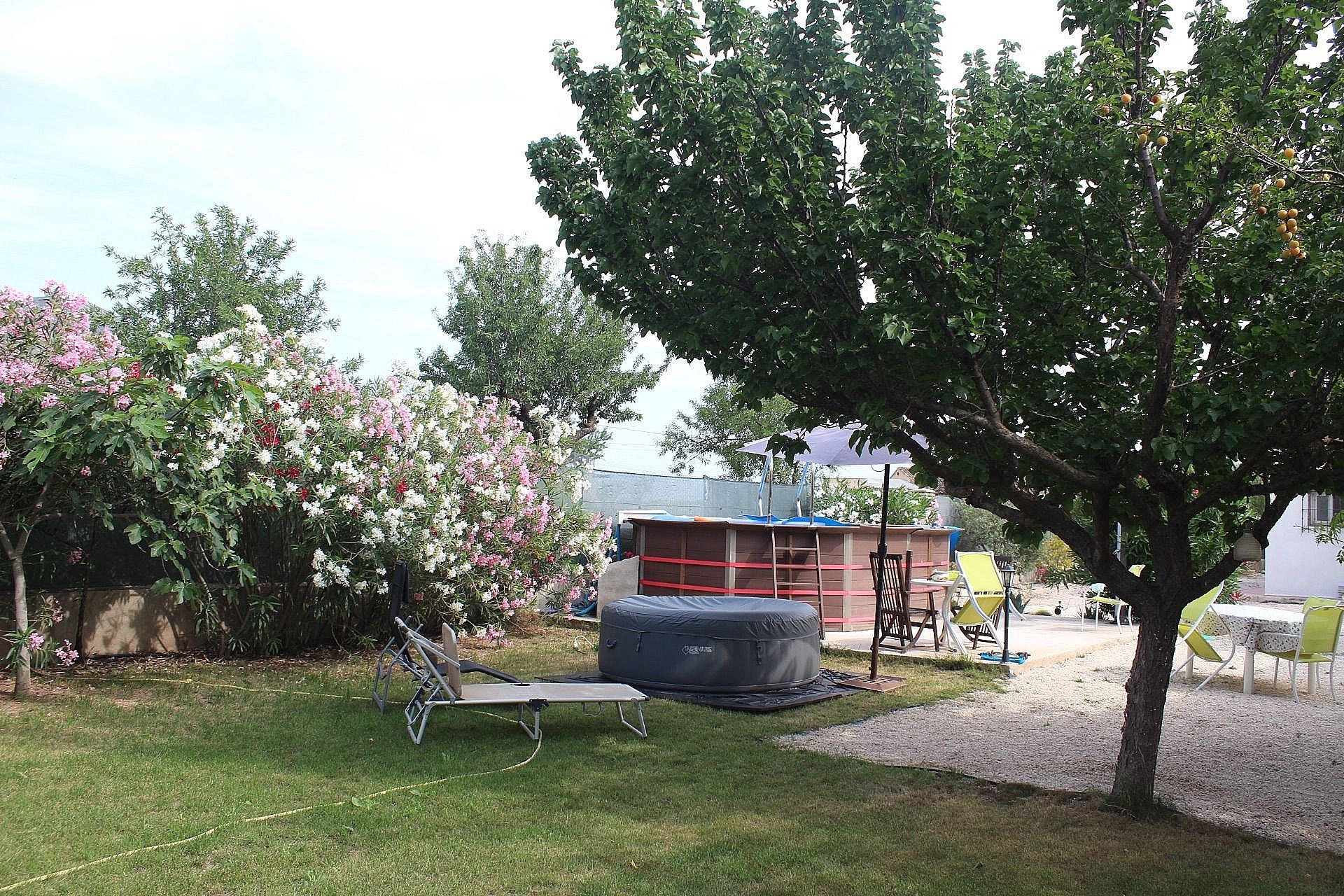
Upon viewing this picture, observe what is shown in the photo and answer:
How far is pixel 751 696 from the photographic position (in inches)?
293

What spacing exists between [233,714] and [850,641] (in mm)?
6832

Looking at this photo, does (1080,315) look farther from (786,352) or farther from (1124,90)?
(786,352)

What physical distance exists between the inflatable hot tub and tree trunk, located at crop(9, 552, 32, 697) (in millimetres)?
4230

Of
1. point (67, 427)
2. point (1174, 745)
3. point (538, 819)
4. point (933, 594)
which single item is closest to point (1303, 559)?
point (933, 594)

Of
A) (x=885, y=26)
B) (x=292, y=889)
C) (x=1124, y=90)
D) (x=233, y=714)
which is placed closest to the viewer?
(x=292, y=889)

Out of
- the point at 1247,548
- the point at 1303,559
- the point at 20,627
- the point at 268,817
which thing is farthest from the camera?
the point at 1303,559

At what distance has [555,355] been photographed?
2444 centimetres

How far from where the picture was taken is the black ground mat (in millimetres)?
7152

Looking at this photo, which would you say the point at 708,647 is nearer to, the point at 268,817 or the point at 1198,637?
the point at 268,817

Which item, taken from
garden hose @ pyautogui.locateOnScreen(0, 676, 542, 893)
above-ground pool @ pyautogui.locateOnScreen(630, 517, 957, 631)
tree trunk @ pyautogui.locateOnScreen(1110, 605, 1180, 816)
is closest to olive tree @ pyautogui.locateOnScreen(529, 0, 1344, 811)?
tree trunk @ pyautogui.locateOnScreen(1110, 605, 1180, 816)

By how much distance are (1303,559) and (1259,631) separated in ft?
48.9

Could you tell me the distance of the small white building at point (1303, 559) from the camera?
19969 mm

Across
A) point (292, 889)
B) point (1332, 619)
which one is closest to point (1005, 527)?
point (292, 889)

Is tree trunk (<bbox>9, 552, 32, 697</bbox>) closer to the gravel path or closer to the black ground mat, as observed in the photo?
the black ground mat
